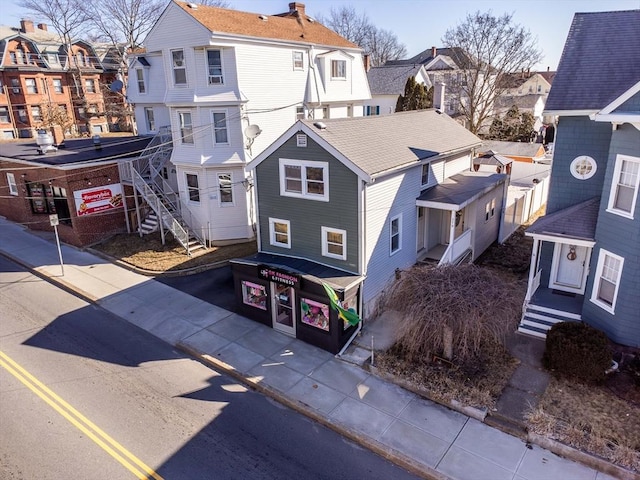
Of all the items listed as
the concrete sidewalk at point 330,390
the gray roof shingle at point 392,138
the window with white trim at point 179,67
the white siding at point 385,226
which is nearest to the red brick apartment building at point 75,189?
the concrete sidewalk at point 330,390

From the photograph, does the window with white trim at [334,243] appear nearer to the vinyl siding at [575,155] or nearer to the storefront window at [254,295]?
the storefront window at [254,295]

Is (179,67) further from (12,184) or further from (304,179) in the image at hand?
(12,184)

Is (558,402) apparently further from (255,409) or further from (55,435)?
(55,435)

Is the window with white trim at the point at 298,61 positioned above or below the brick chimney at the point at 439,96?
above

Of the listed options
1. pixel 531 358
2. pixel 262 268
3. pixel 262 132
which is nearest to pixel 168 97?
pixel 262 132

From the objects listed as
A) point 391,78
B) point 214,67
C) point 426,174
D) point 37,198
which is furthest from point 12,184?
point 391,78

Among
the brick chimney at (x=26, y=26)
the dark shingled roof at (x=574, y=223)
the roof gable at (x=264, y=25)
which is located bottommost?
the dark shingled roof at (x=574, y=223)
